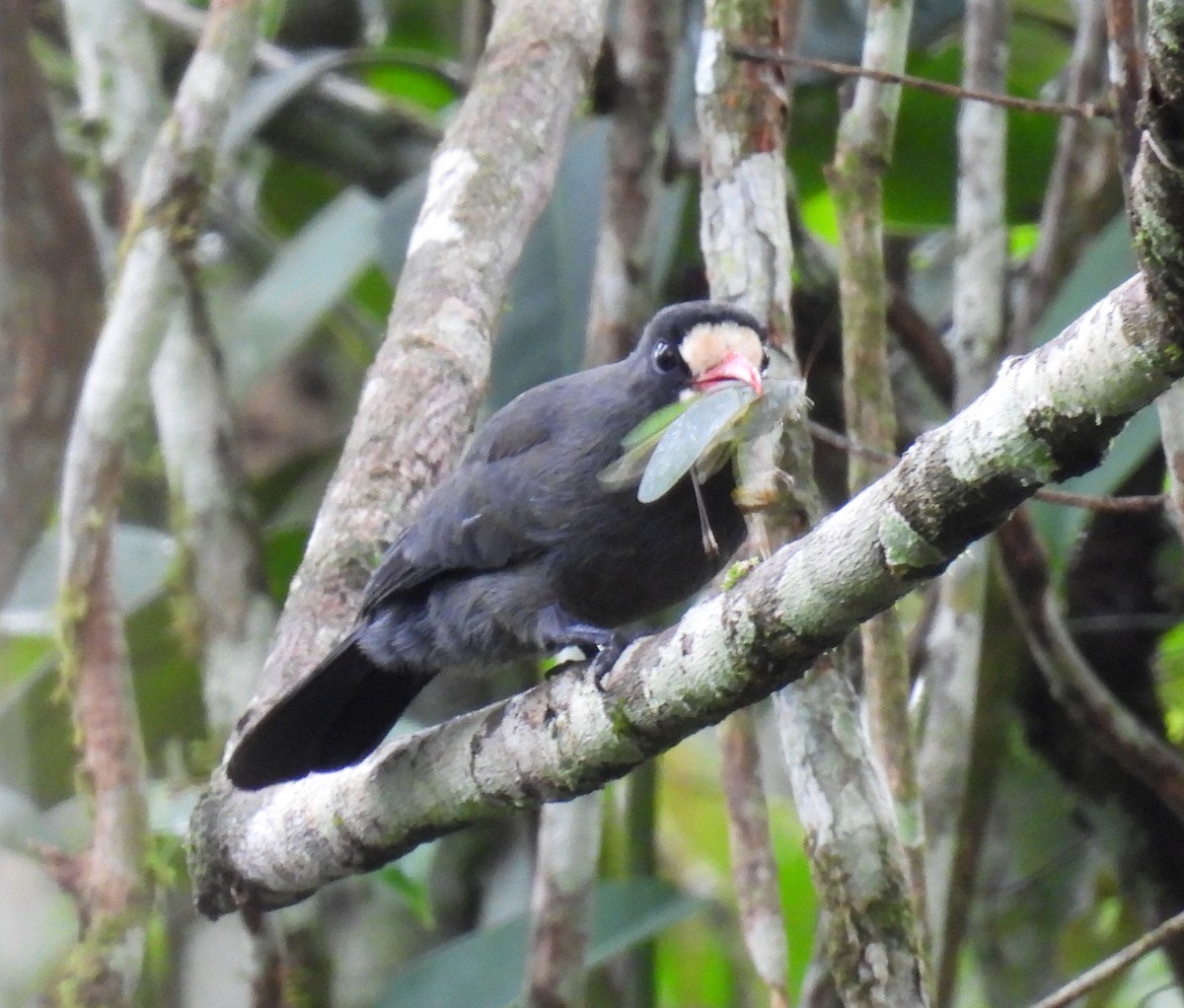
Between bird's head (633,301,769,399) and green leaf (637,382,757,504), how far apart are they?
1.15ft

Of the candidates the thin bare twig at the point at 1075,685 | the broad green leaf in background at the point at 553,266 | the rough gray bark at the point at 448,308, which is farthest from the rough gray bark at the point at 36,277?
the thin bare twig at the point at 1075,685

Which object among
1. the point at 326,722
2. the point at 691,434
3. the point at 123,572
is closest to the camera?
the point at 691,434

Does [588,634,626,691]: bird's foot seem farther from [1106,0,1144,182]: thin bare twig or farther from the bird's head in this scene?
[1106,0,1144,182]: thin bare twig

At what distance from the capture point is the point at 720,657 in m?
1.46

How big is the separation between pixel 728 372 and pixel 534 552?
0.39 metres

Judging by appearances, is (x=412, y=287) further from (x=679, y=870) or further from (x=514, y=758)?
(x=679, y=870)

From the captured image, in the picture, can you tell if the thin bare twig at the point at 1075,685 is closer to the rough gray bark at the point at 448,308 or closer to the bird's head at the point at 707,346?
the bird's head at the point at 707,346

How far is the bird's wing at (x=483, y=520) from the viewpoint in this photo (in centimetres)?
224

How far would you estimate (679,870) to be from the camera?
452cm

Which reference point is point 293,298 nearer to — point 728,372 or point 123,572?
point 123,572

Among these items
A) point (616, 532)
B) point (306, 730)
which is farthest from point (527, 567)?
point (306, 730)

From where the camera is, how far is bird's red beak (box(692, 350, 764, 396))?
6.73 feet

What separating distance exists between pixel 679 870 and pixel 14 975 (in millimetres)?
2271

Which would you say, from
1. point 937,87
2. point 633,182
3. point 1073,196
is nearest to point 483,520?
point 937,87
